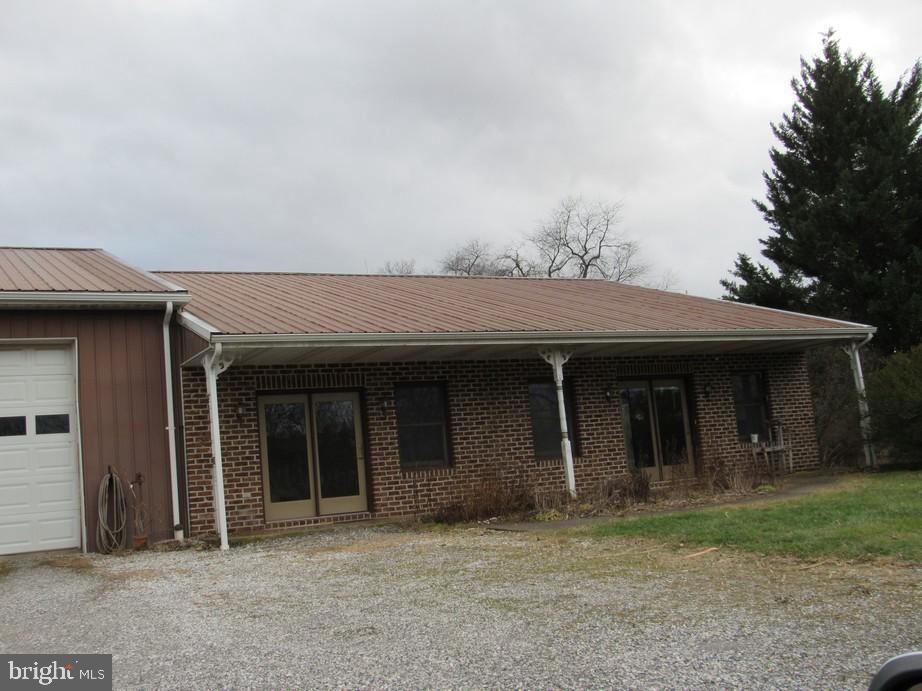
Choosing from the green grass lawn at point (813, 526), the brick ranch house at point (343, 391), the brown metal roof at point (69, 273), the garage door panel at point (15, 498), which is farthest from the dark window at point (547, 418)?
the garage door panel at point (15, 498)

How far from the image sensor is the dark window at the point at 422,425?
1328 centimetres

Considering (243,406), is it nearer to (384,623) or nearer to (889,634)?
(384,623)

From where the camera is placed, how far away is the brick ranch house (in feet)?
35.5

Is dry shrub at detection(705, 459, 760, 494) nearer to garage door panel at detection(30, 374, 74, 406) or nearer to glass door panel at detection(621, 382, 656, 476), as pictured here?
glass door panel at detection(621, 382, 656, 476)

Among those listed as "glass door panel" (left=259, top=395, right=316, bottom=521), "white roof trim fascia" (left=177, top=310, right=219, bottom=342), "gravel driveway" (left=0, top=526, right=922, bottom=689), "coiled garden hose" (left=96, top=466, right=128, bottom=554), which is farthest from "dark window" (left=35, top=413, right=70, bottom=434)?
"gravel driveway" (left=0, top=526, right=922, bottom=689)

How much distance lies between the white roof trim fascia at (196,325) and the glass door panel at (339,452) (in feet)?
7.84

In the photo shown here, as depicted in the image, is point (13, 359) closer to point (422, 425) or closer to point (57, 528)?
point (57, 528)

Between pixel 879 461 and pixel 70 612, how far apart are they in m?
15.1

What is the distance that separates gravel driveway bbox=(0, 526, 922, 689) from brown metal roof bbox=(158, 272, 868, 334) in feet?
13.2

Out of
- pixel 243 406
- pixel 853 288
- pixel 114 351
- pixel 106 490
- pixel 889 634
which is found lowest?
pixel 889 634

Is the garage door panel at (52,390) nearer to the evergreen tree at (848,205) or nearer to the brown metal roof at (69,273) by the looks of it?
the brown metal roof at (69,273)

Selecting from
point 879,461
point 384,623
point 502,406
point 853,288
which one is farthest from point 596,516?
point 853,288

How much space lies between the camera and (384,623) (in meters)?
5.56

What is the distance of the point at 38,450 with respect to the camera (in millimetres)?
10797
